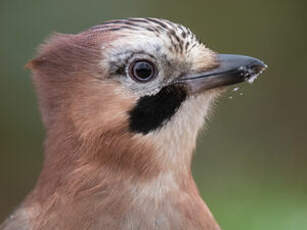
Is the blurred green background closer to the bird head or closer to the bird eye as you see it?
the bird head

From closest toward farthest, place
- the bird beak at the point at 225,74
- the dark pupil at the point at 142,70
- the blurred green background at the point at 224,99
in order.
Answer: the dark pupil at the point at 142,70 < the bird beak at the point at 225,74 < the blurred green background at the point at 224,99

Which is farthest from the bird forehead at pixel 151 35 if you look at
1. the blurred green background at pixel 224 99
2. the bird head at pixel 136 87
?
the blurred green background at pixel 224 99

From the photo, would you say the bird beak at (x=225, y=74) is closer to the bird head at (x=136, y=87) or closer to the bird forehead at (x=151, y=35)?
the bird head at (x=136, y=87)

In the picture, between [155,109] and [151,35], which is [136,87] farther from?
[151,35]

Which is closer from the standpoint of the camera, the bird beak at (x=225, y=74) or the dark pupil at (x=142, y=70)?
the dark pupil at (x=142, y=70)

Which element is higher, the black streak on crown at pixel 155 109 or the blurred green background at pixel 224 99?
the black streak on crown at pixel 155 109

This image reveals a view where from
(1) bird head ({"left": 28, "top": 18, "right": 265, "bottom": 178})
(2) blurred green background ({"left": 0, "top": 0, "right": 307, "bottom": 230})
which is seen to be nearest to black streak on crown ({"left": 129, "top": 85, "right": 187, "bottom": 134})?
(1) bird head ({"left": 28, "top": 18, "right": 265, "bottom": 178})

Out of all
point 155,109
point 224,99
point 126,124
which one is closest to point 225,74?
point 155,109

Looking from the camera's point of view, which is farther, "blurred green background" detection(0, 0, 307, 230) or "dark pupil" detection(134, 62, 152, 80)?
"blurred green background" detection(0, 0, 307, 230)
